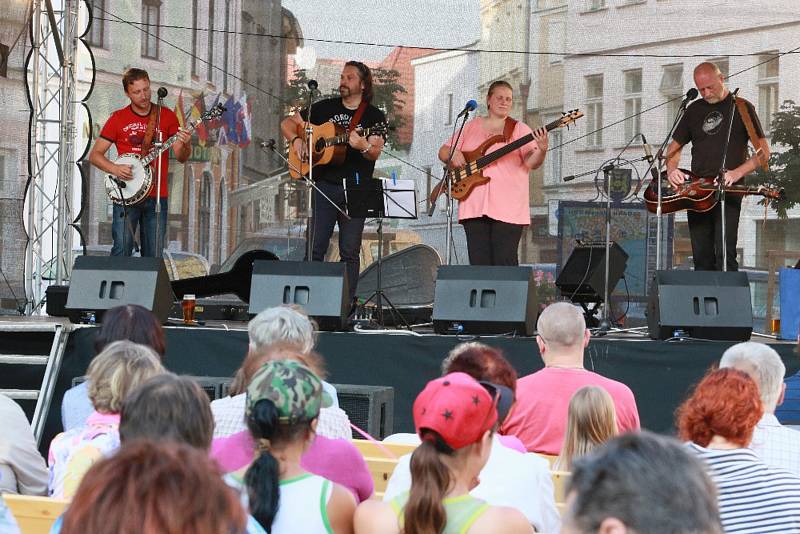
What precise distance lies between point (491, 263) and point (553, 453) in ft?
10.4

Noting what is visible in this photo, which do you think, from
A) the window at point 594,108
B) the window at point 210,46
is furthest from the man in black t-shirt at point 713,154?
the window at point 210,46

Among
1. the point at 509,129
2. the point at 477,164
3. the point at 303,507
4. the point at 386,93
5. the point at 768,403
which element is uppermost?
the point at 386,93

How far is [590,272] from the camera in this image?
305 inches

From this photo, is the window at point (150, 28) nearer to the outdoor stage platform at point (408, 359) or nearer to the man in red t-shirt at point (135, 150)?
the man in red t-shirt at point (135, 150)

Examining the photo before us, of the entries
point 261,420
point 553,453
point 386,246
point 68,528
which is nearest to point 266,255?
point 386,246

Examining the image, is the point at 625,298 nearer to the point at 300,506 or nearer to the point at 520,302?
the point at 520,302

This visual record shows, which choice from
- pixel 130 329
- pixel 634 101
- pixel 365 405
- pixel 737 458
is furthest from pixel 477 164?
pixel 737 458

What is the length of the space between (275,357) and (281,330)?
35cm

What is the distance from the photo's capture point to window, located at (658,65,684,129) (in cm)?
898

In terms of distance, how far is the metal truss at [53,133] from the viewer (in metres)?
7.61

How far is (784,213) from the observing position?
28.4ft

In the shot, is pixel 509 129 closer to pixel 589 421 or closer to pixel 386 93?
pixel 386 93

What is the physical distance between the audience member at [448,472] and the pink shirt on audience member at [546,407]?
1735 mm

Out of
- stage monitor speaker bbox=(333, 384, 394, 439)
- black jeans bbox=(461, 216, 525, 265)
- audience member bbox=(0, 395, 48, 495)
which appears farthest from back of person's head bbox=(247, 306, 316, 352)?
black jeans bbox=(461, 216, 525, 265)
